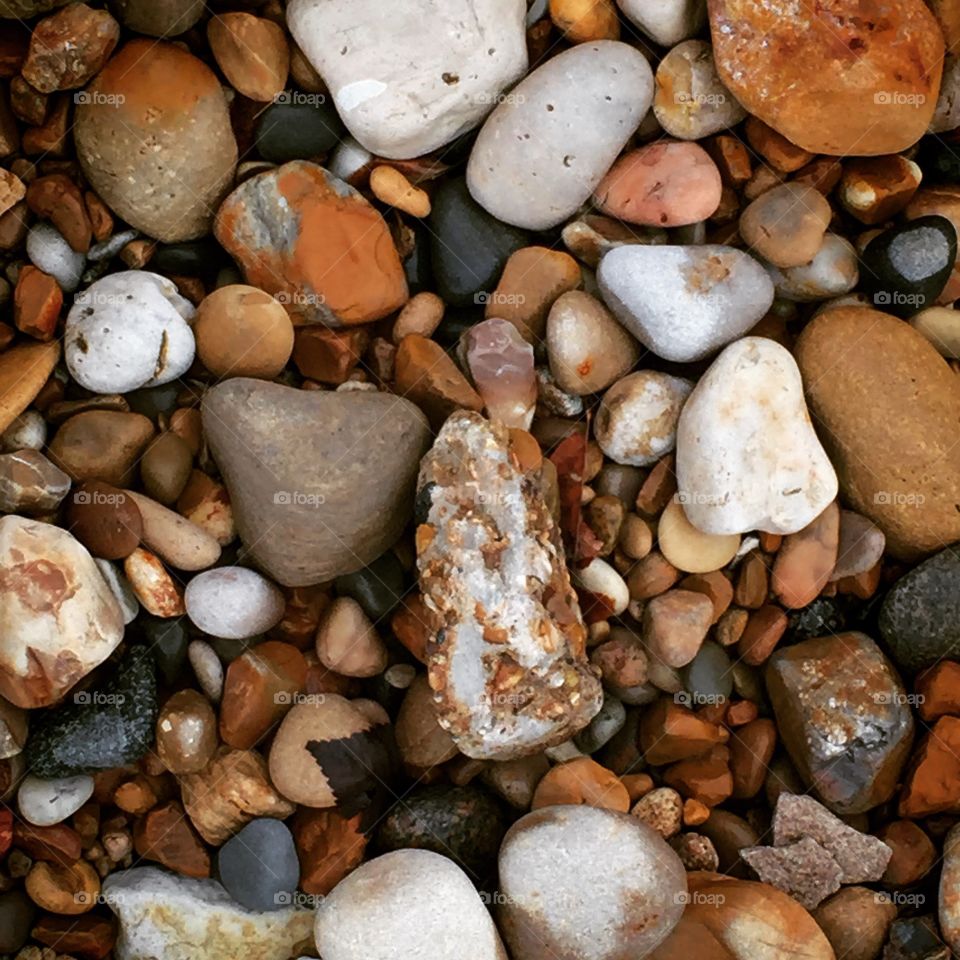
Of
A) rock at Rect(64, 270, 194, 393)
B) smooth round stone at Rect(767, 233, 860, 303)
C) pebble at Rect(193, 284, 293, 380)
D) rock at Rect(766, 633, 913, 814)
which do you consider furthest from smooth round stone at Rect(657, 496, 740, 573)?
rock at Rect(64, 270, 194, 393)

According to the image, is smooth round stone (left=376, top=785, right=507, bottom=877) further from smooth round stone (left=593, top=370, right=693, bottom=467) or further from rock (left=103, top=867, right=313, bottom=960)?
smooth round stone (left=593, top=370, right=693, bottom=467)

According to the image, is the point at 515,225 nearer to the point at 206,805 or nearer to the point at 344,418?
the point at 344,418

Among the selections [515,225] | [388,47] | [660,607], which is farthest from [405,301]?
[660,607]

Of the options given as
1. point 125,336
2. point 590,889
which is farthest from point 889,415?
point 125,336

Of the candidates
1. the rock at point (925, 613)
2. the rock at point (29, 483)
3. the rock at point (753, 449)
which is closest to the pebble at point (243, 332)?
the rock at point (29, 483)

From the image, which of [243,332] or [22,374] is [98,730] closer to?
[22,374]

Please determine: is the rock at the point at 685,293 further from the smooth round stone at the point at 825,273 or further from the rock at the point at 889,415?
the rock at the point at 889,415
